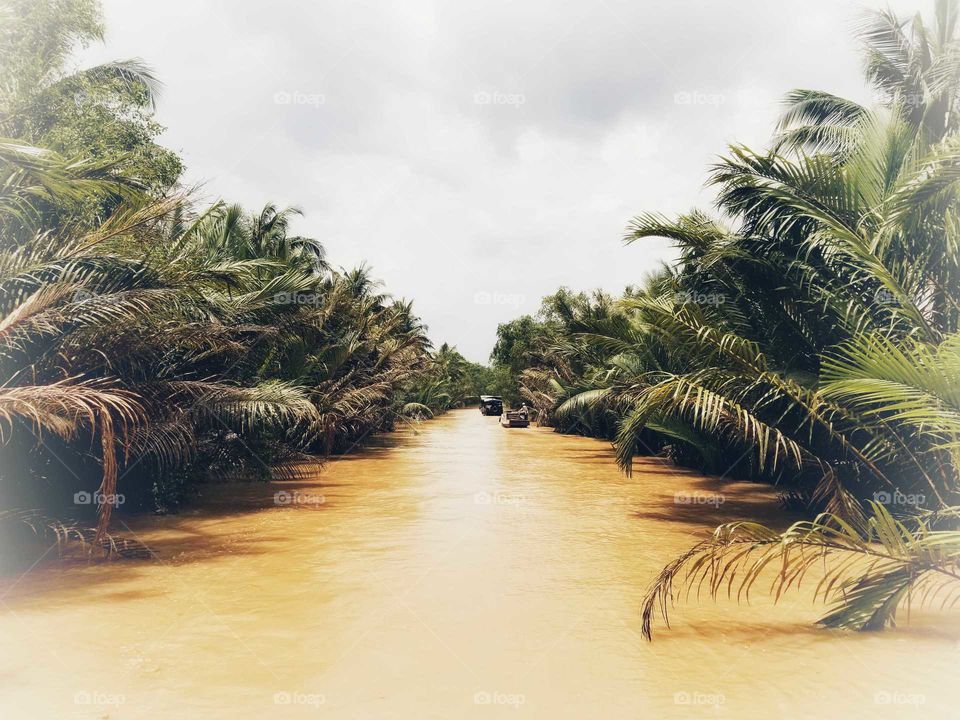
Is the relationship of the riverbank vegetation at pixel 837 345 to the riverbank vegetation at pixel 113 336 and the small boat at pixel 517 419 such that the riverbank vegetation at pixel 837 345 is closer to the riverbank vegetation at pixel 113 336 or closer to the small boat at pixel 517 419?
the riverbank vegetation at pixel 113 336

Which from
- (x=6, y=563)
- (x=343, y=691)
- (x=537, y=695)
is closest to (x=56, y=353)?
(x=6, y=563)

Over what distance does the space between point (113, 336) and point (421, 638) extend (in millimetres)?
5262

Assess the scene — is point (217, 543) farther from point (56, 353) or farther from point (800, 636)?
point (800, 636)

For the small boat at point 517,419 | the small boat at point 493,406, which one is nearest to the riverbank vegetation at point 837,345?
the small boat at point 517,419

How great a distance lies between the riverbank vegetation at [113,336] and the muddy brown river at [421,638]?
3.98ft

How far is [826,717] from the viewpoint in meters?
3.81

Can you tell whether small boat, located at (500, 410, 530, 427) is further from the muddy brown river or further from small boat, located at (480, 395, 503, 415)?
the muddy brown river

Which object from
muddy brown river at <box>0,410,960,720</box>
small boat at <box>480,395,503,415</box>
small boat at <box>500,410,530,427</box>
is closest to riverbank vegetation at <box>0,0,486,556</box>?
muddy brown river at <box>0,410,960,720</box>

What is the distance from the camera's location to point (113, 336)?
7621 millimetres

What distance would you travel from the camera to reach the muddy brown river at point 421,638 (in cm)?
393

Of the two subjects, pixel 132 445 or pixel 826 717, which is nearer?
pixel 826 717

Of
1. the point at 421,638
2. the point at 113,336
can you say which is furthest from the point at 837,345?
the point at 113,336

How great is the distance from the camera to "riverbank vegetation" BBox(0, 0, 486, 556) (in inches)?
268

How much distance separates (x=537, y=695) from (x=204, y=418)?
6.69m
